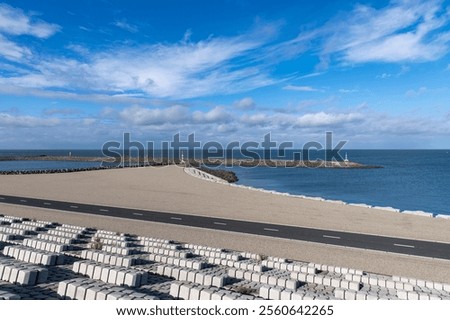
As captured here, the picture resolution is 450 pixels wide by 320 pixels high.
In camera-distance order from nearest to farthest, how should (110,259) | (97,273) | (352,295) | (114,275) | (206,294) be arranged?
(206,294) → (352,295) → (114,275) → (97,273) → (110,259)

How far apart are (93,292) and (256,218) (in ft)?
62.1

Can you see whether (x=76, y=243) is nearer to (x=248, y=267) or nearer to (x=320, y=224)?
(x=248, y=267)

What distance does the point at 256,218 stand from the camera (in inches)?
1010

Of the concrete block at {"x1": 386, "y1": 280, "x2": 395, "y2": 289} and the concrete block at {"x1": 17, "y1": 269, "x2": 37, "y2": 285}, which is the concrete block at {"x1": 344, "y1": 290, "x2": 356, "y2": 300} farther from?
the concrete block at {"x1": 17, "y1": 269, "x2": 37, "y2": 285}

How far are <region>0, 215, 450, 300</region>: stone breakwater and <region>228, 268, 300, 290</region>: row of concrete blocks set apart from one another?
27 mm

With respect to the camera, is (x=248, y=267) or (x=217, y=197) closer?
(x=248, y=267)

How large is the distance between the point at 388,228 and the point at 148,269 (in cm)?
1802

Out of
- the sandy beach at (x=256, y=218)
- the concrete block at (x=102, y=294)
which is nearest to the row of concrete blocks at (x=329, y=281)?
the sandy beach at (x=256, y=218)

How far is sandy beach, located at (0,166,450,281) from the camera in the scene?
52.3 ft

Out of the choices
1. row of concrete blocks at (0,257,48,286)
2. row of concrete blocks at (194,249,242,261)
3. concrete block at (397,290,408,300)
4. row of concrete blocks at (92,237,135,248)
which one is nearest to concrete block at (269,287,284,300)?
concrete block at (397,290,408,300)

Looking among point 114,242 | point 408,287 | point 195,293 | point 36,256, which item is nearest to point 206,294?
point 195,293

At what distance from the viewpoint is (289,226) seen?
2300 centimetres

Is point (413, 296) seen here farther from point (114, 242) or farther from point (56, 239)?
point (56, 239)

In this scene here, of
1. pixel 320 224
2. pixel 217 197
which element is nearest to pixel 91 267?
pixel 320 224
